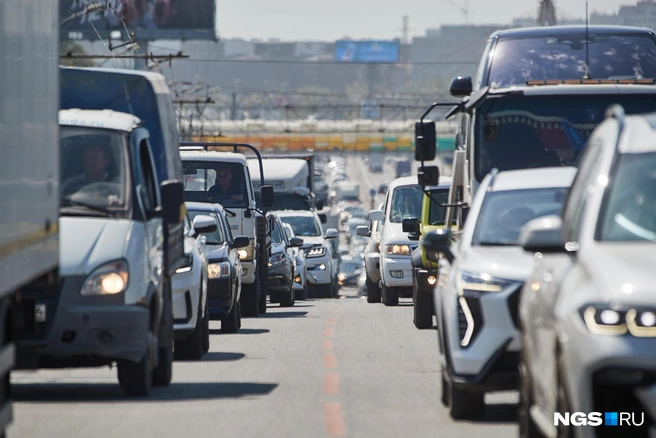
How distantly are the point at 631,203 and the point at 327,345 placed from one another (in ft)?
33.4

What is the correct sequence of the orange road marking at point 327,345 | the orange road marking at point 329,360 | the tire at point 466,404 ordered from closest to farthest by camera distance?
the tire at point 466,404 → the orange road marking at point 329,360 → the orange road marking at point 327,345

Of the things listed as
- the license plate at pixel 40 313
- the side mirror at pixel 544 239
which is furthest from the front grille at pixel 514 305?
the license plate at pixel 40 313

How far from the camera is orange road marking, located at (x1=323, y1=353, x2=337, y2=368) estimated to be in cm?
1407

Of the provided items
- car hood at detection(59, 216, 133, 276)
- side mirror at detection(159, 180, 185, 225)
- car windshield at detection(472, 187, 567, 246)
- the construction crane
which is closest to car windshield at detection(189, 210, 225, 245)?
side mirror at detection(159, 180, 185, 225)

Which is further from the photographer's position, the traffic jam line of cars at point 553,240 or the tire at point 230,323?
the tire at point 230,323

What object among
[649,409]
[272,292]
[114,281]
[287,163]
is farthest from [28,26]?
[287,163]

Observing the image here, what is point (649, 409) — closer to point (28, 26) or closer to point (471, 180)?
point (28, 26)

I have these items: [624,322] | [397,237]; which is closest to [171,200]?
[624,322]

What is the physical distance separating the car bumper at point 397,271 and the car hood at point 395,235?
29 cm

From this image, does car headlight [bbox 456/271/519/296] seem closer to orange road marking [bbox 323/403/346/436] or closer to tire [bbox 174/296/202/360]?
orange road marking [bbox 323/403/346/436]

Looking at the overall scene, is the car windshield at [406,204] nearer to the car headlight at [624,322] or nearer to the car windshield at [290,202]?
the car windshield at [290,202]

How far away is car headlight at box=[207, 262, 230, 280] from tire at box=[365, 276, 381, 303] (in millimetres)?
10606

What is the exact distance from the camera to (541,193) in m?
10.8

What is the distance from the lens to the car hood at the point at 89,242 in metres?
10.7
